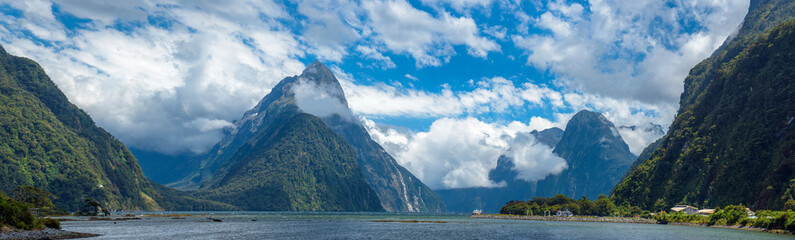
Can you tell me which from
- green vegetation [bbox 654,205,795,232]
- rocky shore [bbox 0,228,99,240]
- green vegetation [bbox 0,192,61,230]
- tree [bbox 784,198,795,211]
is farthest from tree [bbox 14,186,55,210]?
tree [bbox 784,198,795,211]

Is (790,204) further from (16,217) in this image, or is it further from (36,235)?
(16,217)

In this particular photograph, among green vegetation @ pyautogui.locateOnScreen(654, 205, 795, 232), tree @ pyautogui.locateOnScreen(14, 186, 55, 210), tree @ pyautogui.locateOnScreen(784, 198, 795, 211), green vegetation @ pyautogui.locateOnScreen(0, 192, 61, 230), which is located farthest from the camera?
tree @ pyautogui.locateOnScreen(14, 186, 55, 210)

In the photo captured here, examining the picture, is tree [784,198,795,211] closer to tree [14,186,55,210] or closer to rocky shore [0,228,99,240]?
rocky shore [0,228,99,240]

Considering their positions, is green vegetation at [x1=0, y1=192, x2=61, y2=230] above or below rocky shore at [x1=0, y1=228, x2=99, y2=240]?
above

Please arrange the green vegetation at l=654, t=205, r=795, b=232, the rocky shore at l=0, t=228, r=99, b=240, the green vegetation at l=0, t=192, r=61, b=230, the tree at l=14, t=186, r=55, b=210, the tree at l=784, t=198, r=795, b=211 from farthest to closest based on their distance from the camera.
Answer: the tree at l=14, t=186, r=55, b=210, the tree at l=784, t=198, r=795, b=211, the green vegetation at l=654, t=205, r=795, b=232, the green vegetation at l=0, t=192, r=61, b=230, the rocky shore at l=0, t=228, r=99, b=240

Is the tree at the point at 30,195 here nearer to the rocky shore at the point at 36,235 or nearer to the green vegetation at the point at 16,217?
the green vegetation at the point at 16,217

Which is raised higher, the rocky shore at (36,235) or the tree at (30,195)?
the tree at (30,195)

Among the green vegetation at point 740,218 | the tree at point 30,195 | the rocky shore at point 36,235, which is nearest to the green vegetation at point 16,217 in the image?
the rocky shore at point 36,235

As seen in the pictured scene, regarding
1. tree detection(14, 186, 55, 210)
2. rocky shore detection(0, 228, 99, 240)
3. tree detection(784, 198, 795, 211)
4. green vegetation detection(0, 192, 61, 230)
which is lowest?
rocky shore detection(0, 228, 99, 240)

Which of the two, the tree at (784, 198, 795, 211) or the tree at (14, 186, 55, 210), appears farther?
the tree at (14, 186, 55, 210)

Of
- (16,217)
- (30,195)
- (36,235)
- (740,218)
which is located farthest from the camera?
(30,195)

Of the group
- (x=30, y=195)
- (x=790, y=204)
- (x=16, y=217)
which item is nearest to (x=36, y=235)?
(x=16, y=217)

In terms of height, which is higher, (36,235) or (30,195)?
(30,195)

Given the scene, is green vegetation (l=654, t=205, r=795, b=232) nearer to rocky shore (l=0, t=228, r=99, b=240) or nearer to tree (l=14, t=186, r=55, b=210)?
rocky shore (l=0, t=228, r=99, b=240)
